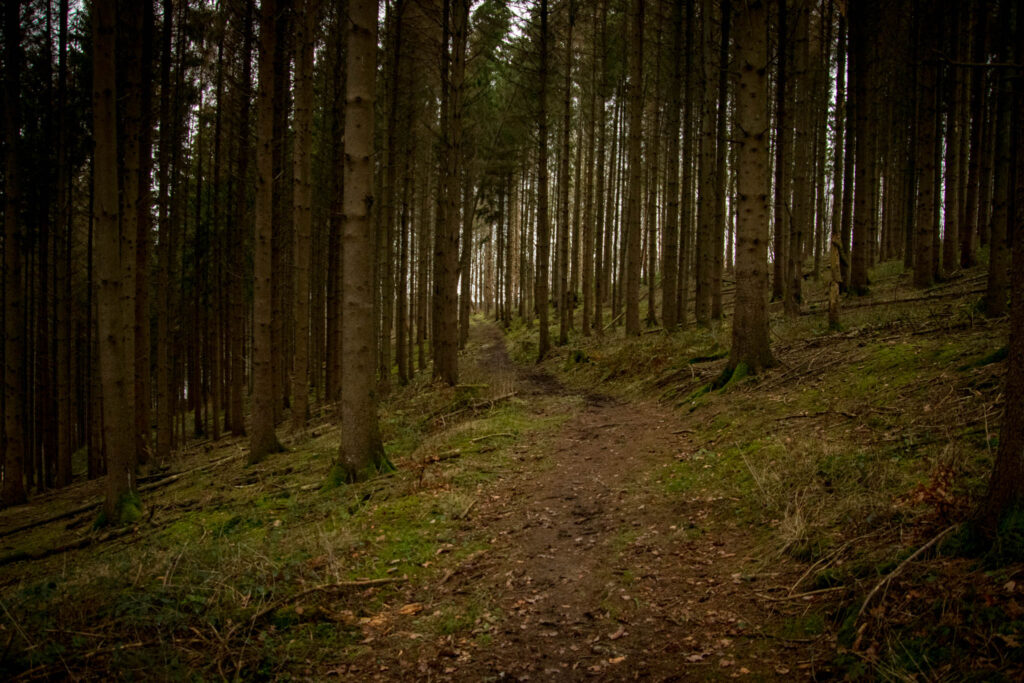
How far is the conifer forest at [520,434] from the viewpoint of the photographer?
341 cm

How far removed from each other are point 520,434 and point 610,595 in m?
5.34

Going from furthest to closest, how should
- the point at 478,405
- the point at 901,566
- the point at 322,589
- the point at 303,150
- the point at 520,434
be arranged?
1. the point at 478,405
2. the point at 303,150
3. the point at 520,434
4. the point at 322,589
5. the point at 901,566

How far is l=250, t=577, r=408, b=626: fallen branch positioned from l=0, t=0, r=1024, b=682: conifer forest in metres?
0.03

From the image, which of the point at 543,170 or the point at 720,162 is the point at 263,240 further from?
the point at 720,162

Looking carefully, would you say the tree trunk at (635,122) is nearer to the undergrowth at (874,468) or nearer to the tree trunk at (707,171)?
the tree trunk at (707,171)

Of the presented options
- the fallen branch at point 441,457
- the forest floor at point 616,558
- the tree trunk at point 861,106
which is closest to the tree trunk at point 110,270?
the forest floor at point 616,558

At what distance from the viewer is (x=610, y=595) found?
13.8ft

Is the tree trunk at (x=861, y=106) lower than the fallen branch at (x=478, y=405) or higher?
higher

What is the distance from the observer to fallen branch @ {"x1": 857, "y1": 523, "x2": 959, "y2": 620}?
3154 mm

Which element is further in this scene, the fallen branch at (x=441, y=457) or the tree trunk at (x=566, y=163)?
the tree trunk at (x=566, y=163)

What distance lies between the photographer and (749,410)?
→ 300 inches

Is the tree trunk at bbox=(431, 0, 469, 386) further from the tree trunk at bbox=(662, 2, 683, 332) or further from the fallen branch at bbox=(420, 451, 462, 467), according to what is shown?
the tree trunk at bbox=(662, 2, 683, 332)

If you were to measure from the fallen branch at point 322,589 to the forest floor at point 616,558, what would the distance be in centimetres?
2

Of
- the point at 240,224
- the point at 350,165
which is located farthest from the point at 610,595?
the point at 240,224
